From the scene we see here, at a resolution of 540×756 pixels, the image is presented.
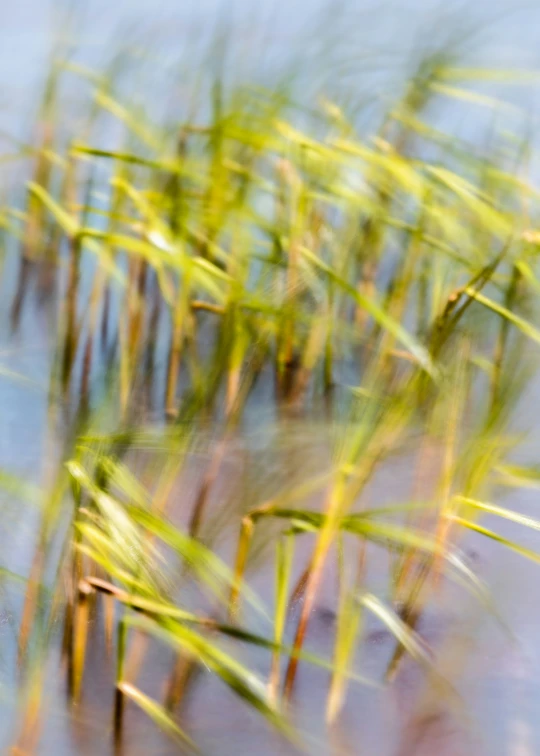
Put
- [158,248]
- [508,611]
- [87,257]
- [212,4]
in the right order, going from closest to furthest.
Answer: [508,611]
[158,248]
[87,257]
[212,4]

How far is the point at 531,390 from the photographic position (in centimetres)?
173

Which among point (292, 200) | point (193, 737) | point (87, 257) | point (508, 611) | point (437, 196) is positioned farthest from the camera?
point (87, 257)

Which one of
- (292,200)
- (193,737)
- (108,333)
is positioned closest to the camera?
(193,737)

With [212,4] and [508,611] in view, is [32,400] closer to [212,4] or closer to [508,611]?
[508,611]

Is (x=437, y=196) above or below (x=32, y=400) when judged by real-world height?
above

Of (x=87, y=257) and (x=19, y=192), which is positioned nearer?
(x=19, y=192)

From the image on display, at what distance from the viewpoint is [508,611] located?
1.25 metres

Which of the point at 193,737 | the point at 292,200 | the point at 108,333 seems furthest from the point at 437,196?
the point at 193,737

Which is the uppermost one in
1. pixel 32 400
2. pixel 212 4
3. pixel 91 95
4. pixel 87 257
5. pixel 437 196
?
pixel 212 4

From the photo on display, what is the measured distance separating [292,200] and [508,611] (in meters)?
0.73

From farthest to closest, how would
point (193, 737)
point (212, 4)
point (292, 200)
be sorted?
point (212, 4) < point (292, 200) < point (193, 737)

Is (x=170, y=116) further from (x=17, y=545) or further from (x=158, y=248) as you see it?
(x=17, y=545)

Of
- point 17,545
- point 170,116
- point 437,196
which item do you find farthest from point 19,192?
point 17,545

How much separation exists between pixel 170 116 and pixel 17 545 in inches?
34.5
